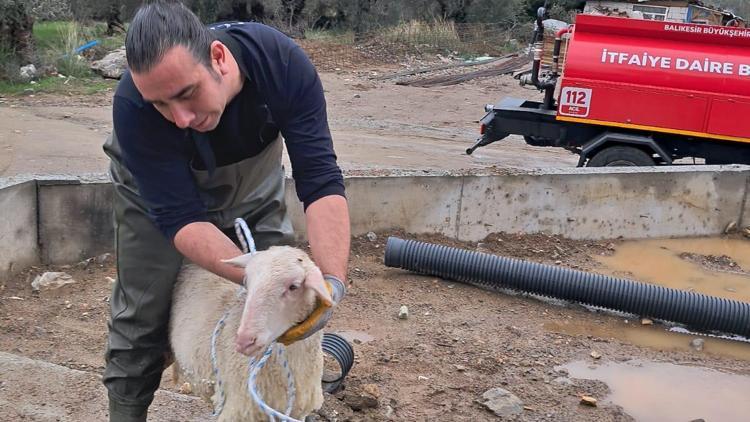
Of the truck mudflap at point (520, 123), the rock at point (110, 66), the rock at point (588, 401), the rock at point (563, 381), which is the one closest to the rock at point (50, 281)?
the rock at point (563, 381)

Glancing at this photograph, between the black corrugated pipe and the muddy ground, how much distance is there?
0.12 meters

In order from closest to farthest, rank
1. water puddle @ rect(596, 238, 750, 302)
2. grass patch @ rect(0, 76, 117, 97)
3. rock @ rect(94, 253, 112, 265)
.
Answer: rock @ rect(94, 253, 112, 265) → water puddle @ rect(596, 238, 750, 302) → grass patch @ rect(0, 76, 117, 97)

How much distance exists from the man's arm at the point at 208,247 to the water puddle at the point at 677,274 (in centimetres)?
339

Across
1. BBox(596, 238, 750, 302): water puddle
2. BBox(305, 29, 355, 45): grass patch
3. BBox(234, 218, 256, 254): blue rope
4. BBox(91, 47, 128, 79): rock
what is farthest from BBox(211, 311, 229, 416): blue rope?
BBox(305, 29, 355, 45): grass patch

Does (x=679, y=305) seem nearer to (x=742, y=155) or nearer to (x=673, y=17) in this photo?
(x=742, y=155)

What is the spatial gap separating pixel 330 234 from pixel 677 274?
16.0ft

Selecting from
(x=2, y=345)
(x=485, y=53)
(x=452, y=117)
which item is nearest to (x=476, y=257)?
(x=2, y=345)

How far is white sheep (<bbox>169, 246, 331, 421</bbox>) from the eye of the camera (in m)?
2.33

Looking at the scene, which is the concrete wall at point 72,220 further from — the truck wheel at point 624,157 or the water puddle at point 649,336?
the truck wheel at point 624,157

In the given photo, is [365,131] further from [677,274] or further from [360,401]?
[360,401]

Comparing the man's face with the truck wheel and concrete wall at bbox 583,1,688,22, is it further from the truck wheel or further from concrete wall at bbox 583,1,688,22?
concrete wall at bbox 583,1,688,22

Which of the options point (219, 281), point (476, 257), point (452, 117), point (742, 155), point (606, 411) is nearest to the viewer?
point (219, 281)

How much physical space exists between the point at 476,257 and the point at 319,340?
10.5 ft

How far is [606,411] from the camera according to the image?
4.36 metres
